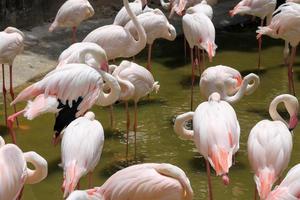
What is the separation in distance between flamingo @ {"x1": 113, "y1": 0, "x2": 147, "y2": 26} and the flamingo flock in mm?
384

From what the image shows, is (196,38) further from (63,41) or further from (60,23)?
(63,41)

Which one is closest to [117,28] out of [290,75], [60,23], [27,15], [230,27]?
[60,23]

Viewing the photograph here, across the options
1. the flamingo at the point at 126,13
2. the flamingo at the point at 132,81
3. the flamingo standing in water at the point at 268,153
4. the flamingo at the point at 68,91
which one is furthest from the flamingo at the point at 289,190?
the flamingo at the point at 126,13

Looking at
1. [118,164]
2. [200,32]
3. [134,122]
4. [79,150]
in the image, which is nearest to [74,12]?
[200,32]

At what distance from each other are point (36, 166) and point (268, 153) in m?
1.55

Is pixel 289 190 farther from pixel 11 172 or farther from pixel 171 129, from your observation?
pixel 171 129

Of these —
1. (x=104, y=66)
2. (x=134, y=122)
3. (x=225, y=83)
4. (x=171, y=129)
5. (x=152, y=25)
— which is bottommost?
(x=171, y=129)

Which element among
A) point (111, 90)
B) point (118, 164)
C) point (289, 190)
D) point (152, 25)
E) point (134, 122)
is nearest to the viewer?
point (289, 190)

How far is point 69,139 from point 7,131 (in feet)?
6.66

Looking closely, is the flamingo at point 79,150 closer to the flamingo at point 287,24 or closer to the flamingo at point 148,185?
the flamingo at point 148,185

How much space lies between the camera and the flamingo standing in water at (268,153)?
4.32 m

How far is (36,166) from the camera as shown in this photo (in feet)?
14.1

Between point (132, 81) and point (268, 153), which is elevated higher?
point (268, 153)

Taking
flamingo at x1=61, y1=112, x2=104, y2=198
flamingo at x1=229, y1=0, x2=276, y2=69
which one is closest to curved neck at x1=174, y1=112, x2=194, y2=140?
flamingo at x1=61, y1=112, x2=104, y2=198
